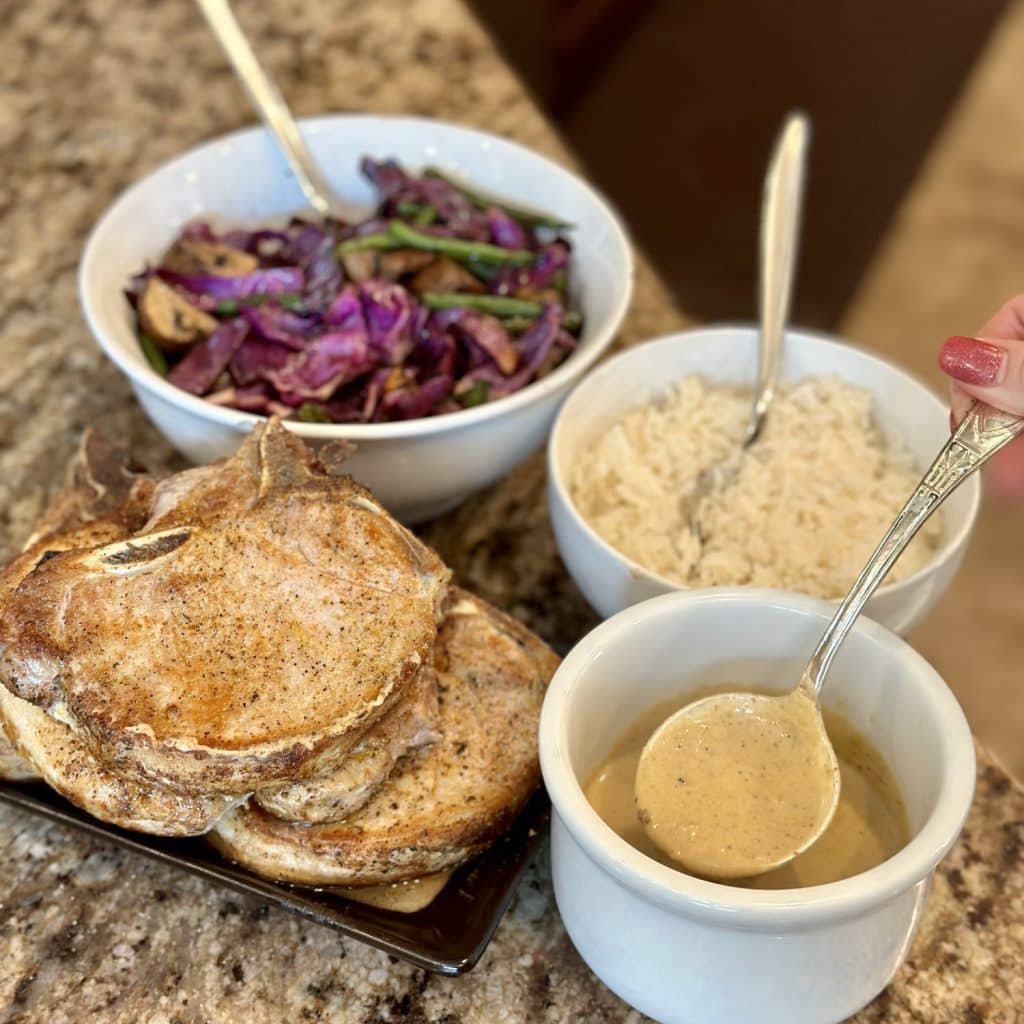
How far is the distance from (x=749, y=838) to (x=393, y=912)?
0.93 feet

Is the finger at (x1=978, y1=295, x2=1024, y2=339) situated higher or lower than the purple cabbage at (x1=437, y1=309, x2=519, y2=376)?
higher

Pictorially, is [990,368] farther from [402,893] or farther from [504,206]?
[504,206]

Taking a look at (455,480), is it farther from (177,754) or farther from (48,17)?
(48,17)

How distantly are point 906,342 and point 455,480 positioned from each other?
2.67 metres

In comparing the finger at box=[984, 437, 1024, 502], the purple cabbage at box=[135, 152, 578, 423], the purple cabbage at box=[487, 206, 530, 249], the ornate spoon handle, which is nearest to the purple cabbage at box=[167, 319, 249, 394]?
the purple cabbage at box=[135, 152, 578, 423]

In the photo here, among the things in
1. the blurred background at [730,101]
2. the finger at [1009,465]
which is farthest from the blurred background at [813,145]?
the finger at [1009,465]

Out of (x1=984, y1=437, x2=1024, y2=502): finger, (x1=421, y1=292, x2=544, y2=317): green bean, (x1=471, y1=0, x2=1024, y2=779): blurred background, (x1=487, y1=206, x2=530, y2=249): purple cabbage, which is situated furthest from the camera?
(x1=471, y1=0, x2=1024, y2=779): blurred background

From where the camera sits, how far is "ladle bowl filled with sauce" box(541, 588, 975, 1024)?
0.77m

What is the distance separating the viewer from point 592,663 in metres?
0.91

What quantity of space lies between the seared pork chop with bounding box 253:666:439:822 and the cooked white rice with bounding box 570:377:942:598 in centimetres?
32

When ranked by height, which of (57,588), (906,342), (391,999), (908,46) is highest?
(57,588)

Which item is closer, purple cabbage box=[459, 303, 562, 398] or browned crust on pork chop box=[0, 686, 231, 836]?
browned crust on pork chop box=[0, 686, 231, 836]

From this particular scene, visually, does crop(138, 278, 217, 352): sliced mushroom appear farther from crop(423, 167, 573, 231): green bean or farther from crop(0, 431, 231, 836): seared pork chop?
crop(423, 167, 573, 231): green bean

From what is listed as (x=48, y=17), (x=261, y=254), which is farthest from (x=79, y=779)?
(x=48, y=17)
